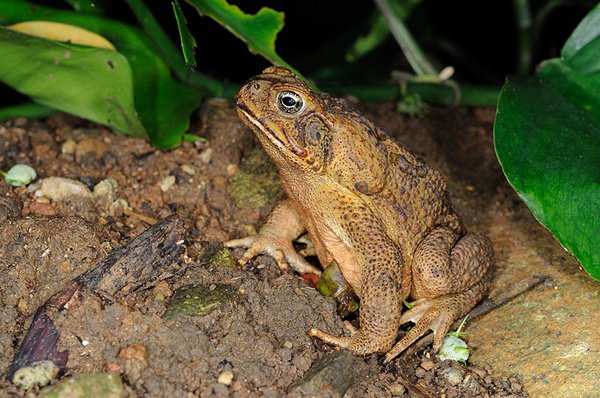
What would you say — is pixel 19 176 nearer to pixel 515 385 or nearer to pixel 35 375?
pixel 35 375

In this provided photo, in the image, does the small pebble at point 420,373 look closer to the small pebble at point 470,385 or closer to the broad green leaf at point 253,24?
the small pebble at point 470,385

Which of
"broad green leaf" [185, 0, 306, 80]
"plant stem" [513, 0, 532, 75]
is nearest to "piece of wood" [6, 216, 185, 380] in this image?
"broad green leaf" [185, 0, 306, 80]

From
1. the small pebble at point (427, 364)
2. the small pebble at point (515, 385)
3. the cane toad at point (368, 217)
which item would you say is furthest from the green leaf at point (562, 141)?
the small pebble at point (427, 364)

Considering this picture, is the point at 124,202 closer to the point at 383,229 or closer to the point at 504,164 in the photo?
the point at 383,229

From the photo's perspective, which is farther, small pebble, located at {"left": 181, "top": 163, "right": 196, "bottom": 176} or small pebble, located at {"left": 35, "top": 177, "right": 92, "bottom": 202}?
small pebble, located at {"left": 181, "top": 163, "right": 196, "bottom": 176}

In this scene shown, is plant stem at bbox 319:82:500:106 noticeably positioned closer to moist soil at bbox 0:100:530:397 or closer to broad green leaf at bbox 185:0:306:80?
moist soil at bbox 0:100:530:397

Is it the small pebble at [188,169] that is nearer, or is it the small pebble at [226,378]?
the small pebble at [226,378]

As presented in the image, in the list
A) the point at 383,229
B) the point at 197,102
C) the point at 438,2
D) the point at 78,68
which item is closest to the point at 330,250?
the point at 383,229

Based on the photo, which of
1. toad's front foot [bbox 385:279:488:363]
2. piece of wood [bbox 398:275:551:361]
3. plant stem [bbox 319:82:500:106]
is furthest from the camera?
plant stem [bbox 319:82:500:106]
